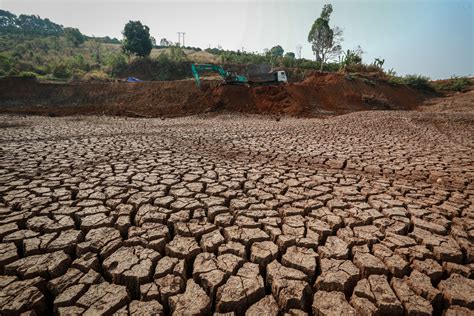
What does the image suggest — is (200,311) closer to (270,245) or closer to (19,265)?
(270,245)

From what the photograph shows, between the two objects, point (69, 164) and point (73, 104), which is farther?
point (73, 104)

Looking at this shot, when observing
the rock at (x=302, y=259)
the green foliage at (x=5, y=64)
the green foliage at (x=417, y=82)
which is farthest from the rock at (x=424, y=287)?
the green foliage at (x=5, y=64)

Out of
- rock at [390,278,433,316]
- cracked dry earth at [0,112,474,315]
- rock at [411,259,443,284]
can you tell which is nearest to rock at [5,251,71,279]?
cracked dry earth at [0,112,474,315]

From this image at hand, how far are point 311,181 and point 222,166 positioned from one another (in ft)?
4.24

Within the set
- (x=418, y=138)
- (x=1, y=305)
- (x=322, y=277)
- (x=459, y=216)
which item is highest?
(x=418, y=138)

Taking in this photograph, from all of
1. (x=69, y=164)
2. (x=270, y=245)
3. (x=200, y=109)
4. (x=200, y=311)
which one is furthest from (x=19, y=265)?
(x=200, y=109)

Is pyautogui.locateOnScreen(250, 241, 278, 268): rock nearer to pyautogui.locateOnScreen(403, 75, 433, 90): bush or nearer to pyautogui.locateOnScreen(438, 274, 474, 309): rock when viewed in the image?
pyautogui.locateOnScreen(438, 274, 474, 309): rock

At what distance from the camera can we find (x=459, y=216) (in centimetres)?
220

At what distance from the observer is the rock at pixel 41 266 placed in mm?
1470

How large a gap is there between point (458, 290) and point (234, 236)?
1392 mm

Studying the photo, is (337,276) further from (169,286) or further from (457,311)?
(169,286)

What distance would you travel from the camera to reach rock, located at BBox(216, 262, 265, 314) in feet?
4.21

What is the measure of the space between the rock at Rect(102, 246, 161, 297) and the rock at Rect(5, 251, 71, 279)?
10.3 inches

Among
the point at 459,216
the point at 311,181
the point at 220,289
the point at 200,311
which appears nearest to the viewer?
the point at 200,311
